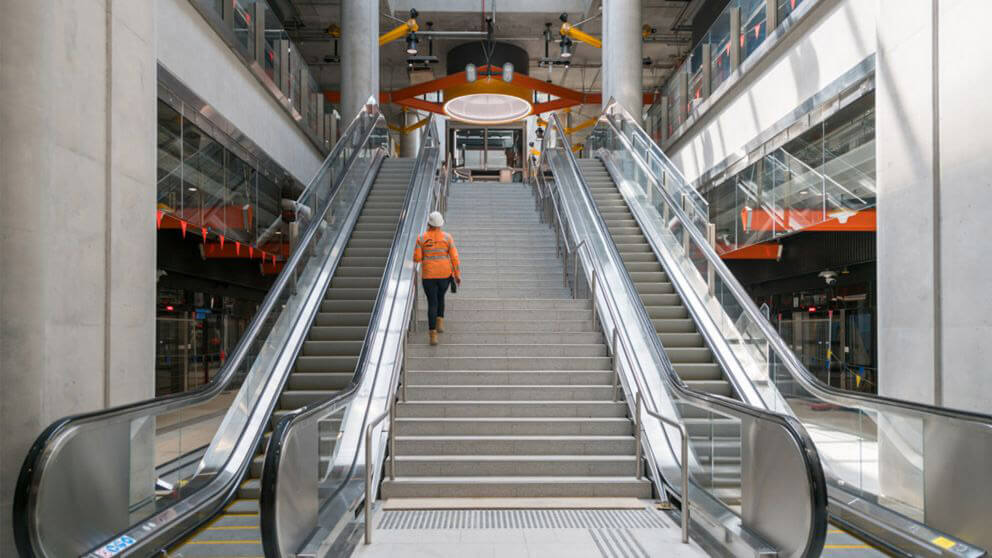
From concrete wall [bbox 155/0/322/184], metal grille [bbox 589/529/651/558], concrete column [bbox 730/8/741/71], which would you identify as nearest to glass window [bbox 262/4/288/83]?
concrete wall [bbox 155/0/322/184]

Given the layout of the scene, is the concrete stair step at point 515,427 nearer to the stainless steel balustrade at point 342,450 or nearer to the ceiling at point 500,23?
the stainless steel balustrade at point 342,450

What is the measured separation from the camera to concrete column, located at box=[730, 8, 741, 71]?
557 inches

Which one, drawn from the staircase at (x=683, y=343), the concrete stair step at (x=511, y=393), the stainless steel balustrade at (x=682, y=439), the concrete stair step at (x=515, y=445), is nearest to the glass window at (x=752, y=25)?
the staircase at (x=683, y=343)

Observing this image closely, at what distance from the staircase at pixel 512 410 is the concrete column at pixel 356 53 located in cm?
1055

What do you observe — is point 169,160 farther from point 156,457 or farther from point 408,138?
point 408,138

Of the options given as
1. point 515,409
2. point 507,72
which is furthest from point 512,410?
point 507,72

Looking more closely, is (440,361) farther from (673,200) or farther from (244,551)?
(673,200)

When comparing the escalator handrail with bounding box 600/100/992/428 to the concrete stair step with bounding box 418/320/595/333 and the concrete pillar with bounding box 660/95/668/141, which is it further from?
the concrete pillar with bounding box 660/95/668/141

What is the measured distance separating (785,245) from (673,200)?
4003 millimetres

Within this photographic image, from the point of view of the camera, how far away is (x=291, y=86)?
16625mm

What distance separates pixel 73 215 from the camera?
4535mm

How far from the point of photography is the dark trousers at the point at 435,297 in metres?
8.45

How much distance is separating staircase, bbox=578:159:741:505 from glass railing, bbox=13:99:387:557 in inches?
131

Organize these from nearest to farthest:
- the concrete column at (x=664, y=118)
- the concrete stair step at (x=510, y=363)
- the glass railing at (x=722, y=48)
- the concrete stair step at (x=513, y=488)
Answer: the concrete stair step at (x=513, y=488)
the concrete stair step at (x=510, y=363)
the glass railing at (x=722, y=48)
the concrete column at (x=664, y=118)
